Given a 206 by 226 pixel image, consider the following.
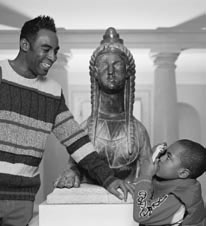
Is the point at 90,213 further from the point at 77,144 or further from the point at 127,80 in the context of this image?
the point at 127,80

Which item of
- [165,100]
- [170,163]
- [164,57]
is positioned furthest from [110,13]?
[170,163]

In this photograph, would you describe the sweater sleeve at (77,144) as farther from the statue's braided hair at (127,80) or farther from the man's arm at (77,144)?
the statue's braided hair at (127,80)

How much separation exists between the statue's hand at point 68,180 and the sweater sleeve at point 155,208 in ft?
1.55

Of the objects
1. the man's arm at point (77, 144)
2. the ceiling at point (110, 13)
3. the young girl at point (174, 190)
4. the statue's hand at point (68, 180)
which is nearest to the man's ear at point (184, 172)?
the young girl at point (174, 190)

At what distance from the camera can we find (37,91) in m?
2.24

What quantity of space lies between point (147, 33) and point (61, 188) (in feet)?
14.5

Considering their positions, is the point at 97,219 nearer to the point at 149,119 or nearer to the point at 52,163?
the point at 52,163

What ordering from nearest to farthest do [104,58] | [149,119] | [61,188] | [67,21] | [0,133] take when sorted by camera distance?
[0,133], [61,188], [104,58], [67,21], [149,119]

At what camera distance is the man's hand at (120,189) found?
2.23 m

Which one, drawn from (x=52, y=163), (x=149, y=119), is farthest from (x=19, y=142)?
(x=149, y=119)

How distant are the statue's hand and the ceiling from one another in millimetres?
3224

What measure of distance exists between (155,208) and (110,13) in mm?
4125

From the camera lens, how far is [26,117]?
7.15 feet

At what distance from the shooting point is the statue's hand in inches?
92.0
